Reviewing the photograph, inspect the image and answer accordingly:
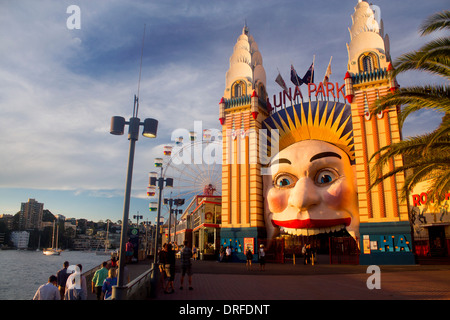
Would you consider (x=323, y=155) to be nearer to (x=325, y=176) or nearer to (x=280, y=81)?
(x=325, y=176)

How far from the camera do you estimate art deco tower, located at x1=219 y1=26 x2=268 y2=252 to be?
25.0 meters

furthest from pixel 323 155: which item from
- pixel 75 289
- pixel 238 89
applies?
pixel 75 289

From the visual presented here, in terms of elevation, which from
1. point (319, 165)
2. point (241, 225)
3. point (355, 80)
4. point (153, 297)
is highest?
point (355, 80)

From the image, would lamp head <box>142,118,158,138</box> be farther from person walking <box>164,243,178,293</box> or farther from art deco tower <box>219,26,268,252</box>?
art deco tower <box>219,26,268,252</box>

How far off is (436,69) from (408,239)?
12.8 m

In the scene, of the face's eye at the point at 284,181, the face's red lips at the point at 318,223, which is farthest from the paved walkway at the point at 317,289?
the face's eye at the point at 284,181

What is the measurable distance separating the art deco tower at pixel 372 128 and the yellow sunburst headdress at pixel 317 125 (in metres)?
0.99

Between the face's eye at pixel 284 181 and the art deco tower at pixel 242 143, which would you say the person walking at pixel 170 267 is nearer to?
the face's eye at pixel 284 181

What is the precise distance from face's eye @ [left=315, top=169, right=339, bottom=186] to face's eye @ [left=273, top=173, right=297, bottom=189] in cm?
153

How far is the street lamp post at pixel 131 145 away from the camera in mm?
6726
